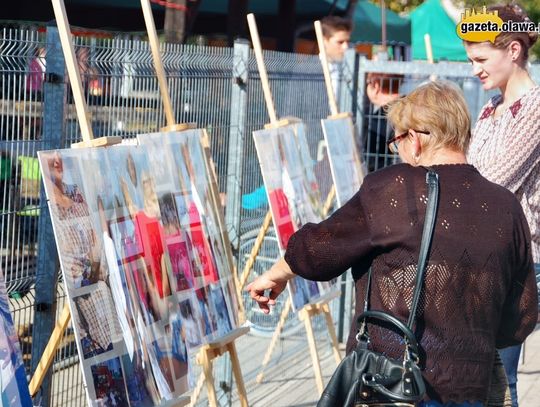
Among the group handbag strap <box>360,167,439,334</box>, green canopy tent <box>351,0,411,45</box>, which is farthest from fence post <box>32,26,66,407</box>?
green canopy tent <box>351,0,411,45</box>

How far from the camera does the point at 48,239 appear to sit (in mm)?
4832

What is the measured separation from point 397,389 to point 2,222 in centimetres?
169

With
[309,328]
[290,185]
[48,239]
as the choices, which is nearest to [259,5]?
[290,185]

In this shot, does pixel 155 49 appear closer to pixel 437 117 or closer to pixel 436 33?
pixel 437 117

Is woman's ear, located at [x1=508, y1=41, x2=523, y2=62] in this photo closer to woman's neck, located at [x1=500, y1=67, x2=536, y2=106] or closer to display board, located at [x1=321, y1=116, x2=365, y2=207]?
woman's neck, located at [x1=500, y1=67, x2=536, y2=106]

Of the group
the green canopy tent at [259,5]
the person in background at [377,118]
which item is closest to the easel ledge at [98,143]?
the person in background at [377,118]

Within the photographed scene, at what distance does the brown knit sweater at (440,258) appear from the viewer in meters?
3.79

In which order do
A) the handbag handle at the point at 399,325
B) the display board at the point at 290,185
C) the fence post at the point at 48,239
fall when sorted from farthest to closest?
the display board at the point at 290,185 < the fence post at the point at 48,239 < the handbag handle at the point at 399,325

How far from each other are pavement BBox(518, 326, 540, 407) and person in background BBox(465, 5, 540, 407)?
115 inches

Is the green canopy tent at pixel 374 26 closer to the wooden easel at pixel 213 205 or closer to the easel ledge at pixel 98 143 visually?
the wooden easel at pixel 213 205

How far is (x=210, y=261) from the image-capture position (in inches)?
209

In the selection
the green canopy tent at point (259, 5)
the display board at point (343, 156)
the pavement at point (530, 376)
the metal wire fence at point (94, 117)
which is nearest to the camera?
the metal wire fence at point (94, 117)

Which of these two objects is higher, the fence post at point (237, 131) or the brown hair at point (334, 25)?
the brown hair at point (334, 25)

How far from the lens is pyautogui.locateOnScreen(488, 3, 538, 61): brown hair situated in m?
5.22
